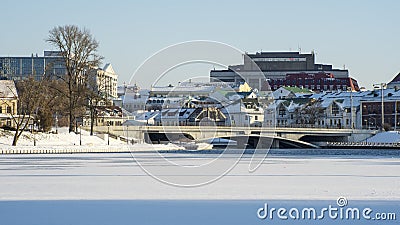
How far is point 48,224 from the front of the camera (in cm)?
1538

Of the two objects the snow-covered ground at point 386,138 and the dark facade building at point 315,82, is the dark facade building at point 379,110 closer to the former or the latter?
the snow-covered ground at point 386,138

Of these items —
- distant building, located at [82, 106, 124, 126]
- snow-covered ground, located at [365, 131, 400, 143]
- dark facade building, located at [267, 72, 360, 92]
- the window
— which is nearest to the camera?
distant building, located at [82, 106, 124, 126]

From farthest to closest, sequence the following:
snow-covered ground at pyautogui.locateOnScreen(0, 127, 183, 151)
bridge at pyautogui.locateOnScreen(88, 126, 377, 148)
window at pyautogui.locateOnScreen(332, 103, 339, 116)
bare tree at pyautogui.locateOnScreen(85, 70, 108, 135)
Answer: window at pyautogui.locateOnScreen(332, 103, 339, 116)
bridge at pyautogui.locateOnScreen(88, 126, 377, 148)
bare tree at pyautogui.locateOnScreen(85, 70, 108, 135)
snow-covered ground at pyautogui.locateOnScreen(0, 127, 183, 151)

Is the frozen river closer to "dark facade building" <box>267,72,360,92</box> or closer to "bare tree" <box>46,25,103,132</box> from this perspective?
"bare tree" <box>46,25,103,132</box>

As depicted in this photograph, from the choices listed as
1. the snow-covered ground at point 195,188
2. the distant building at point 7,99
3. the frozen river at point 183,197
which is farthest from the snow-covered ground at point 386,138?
the frozen river at point 183,197

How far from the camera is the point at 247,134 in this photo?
7856 cm

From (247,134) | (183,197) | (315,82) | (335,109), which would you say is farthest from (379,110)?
(183,197)

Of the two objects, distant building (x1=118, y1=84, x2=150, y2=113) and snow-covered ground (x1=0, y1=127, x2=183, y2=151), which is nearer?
distant building (x1=118, y1=84, x2=150, y2=113)

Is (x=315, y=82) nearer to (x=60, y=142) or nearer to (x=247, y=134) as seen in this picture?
(x=247, y=134)

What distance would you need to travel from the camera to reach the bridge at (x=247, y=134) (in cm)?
7425

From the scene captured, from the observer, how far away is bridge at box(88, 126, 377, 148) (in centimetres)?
7425

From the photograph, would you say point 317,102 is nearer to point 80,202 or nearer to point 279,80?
point 279,80

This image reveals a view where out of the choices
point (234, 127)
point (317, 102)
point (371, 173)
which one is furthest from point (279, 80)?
point (371, 173)

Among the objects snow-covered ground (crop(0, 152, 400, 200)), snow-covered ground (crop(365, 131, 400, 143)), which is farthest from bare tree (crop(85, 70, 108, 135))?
snow-covered ground (crop(365, 131, 400, 143))
